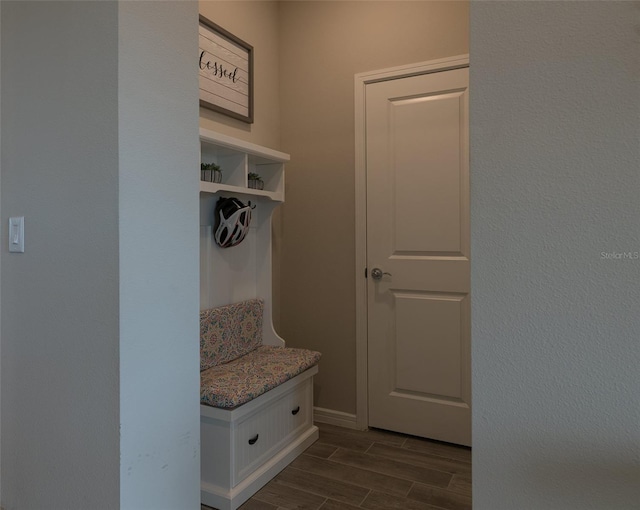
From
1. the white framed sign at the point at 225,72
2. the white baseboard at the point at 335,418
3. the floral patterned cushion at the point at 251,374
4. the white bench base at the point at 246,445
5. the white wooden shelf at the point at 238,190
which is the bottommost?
the white baseboard at the point at 335,418

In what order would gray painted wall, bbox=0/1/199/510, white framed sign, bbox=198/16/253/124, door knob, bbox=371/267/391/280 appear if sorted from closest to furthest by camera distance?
gray painted wall, bbox=0/1/199/510 < white framed sign, bbox=198/16/253/124 < door knob, bbox=371/267/391/280

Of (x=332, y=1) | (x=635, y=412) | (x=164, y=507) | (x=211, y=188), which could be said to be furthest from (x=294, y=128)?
(x=635, y=412)

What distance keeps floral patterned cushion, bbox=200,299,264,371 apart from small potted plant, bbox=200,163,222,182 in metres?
0.65

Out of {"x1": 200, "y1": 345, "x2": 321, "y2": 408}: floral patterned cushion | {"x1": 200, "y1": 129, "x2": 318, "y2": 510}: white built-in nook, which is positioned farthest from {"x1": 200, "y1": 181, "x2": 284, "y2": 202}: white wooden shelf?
{"x1": 200, "y1": 345, "x2": 321, "y2": 408}: floral patterned cushion

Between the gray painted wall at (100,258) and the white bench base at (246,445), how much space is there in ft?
1.13

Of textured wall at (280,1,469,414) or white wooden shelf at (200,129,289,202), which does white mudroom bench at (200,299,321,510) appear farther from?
white wooden shelf at (200,129,289,202)

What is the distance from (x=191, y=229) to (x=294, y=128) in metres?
1.56

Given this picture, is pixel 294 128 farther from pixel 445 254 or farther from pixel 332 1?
pixel 445 254

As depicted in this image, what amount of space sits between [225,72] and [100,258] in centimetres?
154

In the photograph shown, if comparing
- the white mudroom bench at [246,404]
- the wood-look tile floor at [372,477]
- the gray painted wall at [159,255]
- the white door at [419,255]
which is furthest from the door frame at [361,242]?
the gray painted wall at [159,255]

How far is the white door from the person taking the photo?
2414mm

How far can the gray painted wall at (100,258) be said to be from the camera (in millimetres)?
1277

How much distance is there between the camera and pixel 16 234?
1.49 metres

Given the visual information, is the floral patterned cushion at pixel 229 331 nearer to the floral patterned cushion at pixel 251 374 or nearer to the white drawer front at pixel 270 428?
the floral patterned cushion at pixel 251 374
